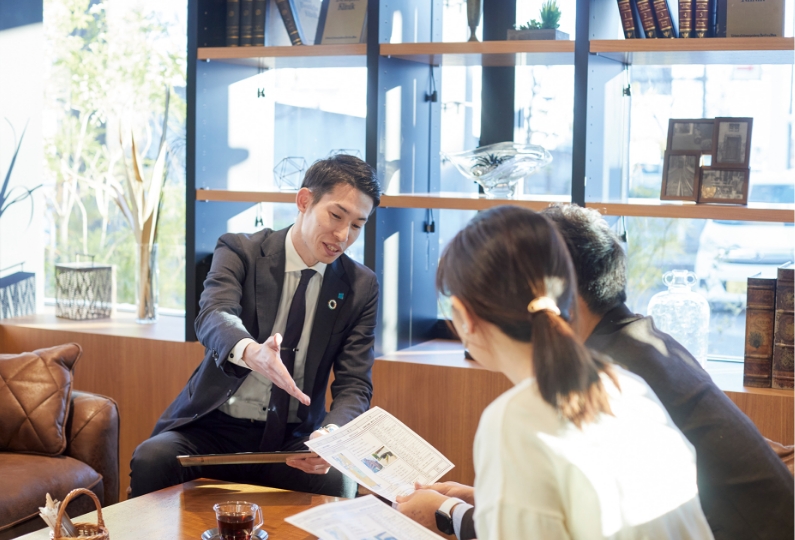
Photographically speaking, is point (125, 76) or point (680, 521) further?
point (125, 76)

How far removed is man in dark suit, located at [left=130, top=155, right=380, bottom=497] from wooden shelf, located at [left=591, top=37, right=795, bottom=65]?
914 mm

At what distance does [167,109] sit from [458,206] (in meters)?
1.54

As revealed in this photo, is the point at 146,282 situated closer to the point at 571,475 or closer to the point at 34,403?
the point at 34,403

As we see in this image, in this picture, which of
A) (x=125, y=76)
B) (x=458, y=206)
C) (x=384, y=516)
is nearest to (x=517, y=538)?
(x=384, y=516)

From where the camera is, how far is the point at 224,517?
181 centimetres

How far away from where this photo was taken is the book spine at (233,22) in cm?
329

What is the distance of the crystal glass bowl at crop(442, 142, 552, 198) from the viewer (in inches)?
118

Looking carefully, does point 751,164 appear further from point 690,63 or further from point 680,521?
point 680,521

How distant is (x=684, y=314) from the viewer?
116 inches

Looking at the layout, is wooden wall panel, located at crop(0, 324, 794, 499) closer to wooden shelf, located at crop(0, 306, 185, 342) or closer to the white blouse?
wooden shelf, located at crop(0, 306, 185, 342)

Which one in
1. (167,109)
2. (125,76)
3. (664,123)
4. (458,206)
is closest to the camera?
(458,206)

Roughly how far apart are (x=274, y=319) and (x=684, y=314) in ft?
4.56

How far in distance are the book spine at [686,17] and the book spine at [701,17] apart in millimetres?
15

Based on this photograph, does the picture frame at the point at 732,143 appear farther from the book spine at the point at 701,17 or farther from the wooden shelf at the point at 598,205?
the book spine at the point at 701,17
